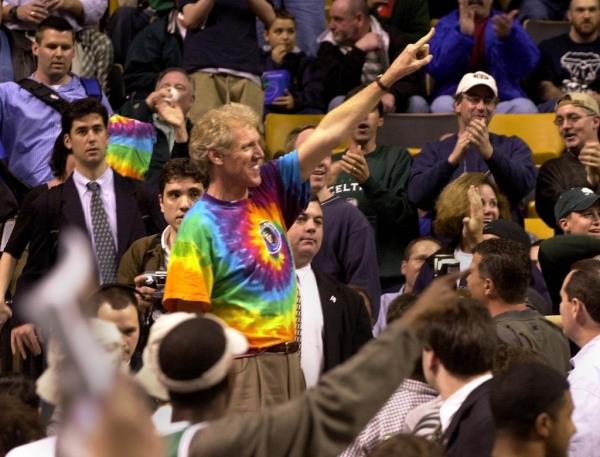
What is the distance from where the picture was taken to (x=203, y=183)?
655 centimetres

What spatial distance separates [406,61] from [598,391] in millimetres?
1376

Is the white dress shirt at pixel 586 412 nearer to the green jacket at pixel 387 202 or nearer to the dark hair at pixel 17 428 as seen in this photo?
the dark hair at pixel 17 428

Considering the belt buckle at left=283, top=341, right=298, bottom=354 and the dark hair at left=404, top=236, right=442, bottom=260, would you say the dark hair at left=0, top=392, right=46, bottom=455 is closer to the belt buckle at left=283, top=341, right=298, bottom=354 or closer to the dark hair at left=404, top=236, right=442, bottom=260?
the belt buckle at left=283, top=341, right=298, bottom=354

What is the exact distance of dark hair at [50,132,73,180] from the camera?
6.96 metres

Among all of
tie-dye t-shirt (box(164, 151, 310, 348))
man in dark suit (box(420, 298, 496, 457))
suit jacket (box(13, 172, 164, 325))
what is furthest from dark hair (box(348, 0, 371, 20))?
man in dark suit (box(420, 298, 496, 457))

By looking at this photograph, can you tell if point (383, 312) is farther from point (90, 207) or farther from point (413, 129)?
point (413, 129)

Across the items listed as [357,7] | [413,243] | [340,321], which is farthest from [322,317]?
[357,7]

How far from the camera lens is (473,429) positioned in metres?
3.81

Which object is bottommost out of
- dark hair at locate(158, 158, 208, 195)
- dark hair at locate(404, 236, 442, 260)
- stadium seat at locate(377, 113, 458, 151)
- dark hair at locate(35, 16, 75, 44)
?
dark hair at locate(404, 236, 442, 260)

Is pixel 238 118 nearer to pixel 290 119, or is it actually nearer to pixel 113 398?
pixel 113 398

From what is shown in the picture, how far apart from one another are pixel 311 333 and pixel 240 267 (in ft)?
3.43

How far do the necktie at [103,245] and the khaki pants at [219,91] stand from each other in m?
3.12

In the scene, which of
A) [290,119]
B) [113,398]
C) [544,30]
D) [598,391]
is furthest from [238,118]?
[544,30]

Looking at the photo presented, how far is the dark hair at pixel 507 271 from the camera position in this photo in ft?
16.9
